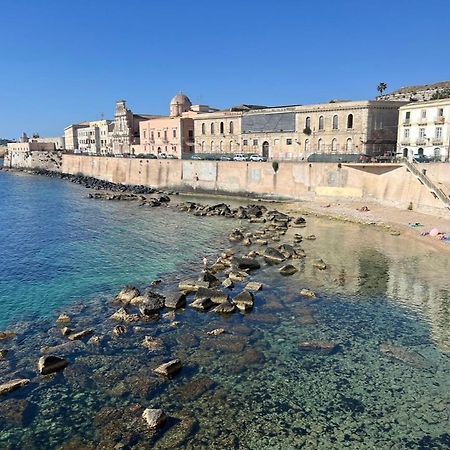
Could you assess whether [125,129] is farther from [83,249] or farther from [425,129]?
[83,249]

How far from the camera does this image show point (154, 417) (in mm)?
11461

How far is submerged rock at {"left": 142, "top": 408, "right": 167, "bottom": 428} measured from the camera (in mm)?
11367

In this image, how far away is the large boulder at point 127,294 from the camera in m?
20.0

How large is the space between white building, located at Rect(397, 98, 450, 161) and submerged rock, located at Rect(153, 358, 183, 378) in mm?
32798

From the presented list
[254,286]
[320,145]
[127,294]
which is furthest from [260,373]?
[320,145]

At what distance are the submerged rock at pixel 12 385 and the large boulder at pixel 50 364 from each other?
1.85 feet

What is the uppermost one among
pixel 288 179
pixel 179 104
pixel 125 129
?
pixel 179 104

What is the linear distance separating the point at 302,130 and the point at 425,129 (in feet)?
57.2

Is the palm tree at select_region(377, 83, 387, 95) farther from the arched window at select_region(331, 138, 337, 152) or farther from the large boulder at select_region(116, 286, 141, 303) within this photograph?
the large boulder at select_region(116, 286, 141, 303)

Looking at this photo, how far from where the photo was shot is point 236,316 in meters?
18.4

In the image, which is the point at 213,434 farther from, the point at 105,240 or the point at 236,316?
the point at 105,240

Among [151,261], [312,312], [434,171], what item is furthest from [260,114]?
[312,312]

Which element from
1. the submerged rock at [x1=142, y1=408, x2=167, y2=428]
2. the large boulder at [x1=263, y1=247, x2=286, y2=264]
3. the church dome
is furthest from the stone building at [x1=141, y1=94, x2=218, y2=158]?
the submerged rock at [x1=142, y1=408, x2=167, y2=428]

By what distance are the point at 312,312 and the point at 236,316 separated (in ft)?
10.2
